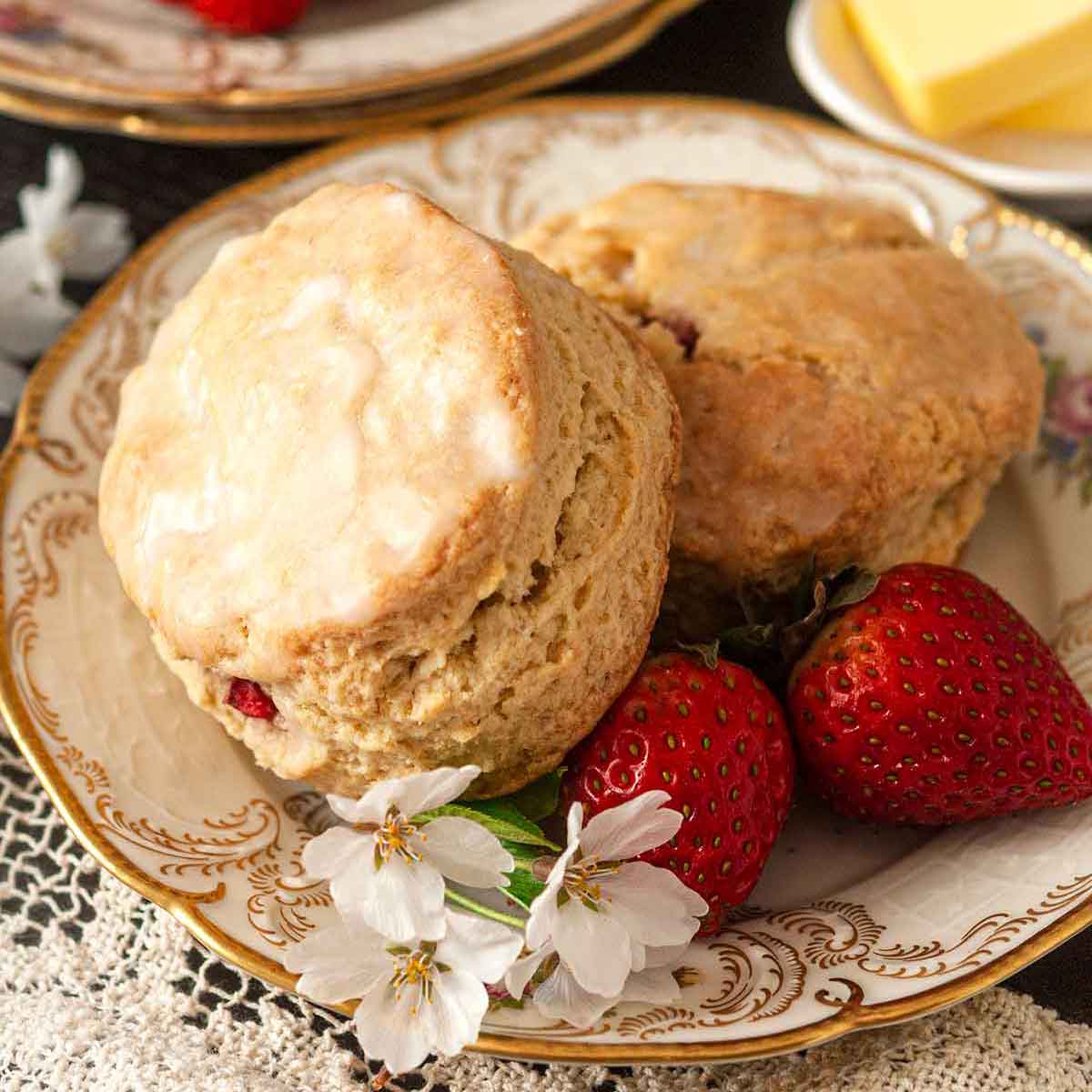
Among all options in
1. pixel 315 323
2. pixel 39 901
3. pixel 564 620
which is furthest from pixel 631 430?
pixel 39 901

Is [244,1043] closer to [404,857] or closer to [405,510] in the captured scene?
[404,857]

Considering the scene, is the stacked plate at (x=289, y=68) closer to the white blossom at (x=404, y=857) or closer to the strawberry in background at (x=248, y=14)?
the strawberry in background at (x=248, y=14)

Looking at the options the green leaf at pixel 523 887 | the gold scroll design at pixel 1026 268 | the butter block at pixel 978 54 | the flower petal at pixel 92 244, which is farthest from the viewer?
the butter block at pixel 978 54

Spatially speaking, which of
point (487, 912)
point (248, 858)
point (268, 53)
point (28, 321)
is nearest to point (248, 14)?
point (268, 53)

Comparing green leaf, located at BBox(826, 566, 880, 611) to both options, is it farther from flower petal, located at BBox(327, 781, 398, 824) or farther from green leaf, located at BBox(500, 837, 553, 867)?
flower petal, located at BBox(327, 781, 398, 824)

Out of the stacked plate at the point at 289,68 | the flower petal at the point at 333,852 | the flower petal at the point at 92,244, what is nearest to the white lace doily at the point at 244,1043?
the flower petal at the point at 333,852

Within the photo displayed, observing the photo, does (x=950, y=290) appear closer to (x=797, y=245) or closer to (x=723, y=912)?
(x=797, y=245)
